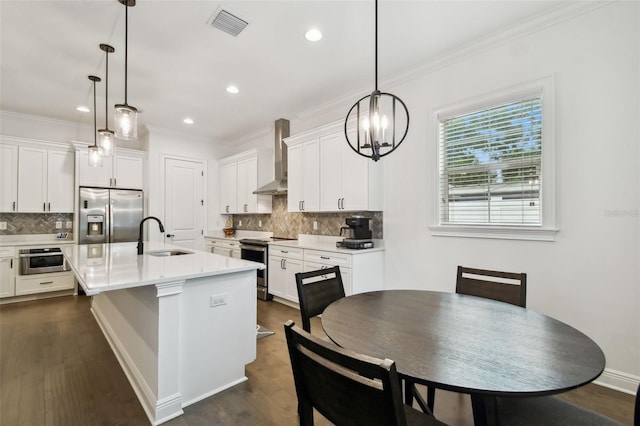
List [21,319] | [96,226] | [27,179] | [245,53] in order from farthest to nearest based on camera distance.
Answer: [96,226]
[27,179]
[21,319]
[245,53]

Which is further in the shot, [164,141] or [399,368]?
[164,141]

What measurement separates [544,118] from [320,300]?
7.89ft

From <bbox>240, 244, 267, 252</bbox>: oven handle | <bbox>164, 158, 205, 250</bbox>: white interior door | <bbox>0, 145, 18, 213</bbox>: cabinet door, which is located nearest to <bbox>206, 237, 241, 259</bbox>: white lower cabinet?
<bbox>240, 244, 267, 252</bbox>: oven handle

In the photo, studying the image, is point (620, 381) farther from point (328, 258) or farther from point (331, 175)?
point (331, 175)

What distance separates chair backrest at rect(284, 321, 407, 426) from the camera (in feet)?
2.60

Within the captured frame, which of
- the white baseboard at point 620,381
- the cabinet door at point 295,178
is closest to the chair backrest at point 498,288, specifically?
the white baseboard at point 620,381

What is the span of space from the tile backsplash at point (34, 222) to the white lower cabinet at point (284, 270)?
12.3 ft

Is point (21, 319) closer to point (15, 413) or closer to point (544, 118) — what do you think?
point (15, 413)

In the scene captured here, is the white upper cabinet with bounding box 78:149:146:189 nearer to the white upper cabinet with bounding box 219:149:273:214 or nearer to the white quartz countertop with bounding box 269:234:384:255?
the white upper cabinet with bounding box 219:149:273:214

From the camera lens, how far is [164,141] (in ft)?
18.7

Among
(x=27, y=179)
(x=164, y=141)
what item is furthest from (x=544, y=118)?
(x=27, y=179)

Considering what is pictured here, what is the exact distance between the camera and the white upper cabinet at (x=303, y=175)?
423 cm

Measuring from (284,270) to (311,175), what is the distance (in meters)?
1.42

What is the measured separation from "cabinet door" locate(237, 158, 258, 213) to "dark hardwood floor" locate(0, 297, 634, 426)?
2993 millimetres
